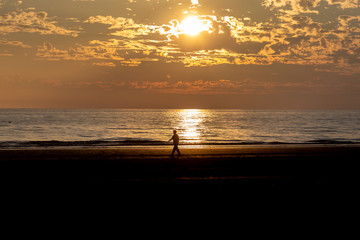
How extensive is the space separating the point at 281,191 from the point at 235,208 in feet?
9.55

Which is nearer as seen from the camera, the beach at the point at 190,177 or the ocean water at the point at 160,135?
the beach at the point at 190,177

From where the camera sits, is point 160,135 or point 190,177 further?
point 160,135

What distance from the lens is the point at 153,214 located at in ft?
29.8

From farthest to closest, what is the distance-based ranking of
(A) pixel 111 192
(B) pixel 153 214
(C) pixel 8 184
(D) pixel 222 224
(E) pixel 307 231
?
(C) pixel 8 184 < (A) pixel 111 192 < (B) pixel 153 214 < (D) pixel 222 224 < (E) pixel 307 231

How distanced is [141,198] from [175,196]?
107 centimetres

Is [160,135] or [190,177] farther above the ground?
[190,177]

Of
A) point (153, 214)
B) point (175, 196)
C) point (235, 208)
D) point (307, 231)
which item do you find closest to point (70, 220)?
point (153, 214)

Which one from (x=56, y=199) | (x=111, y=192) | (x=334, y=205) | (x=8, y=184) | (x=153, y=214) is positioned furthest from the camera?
(x=8, y=184)

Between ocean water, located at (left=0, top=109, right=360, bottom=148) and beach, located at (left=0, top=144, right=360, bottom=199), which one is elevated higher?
beach, located at (left=0, top=144, right=360, bottom=199)

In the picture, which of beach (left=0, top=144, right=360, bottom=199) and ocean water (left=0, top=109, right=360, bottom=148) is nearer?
beach (left=0, top=144, right=360, bottom=199)

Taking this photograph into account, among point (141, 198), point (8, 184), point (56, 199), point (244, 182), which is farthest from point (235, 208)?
point (8, 184)

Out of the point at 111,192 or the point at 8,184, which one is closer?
the point at 111,192

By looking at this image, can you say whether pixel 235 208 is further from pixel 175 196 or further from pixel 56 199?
pixel 56 199

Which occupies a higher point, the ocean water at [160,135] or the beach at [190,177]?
the beach at [190,177]
